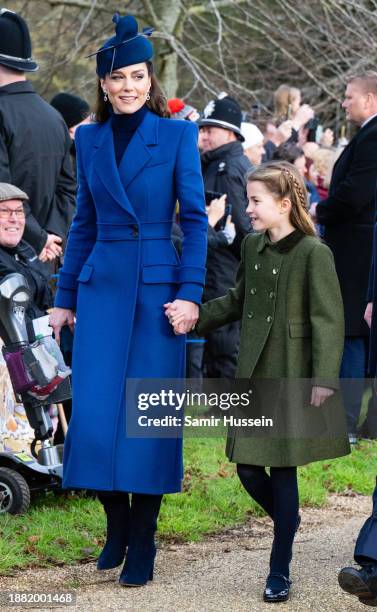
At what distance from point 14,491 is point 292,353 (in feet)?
5.83

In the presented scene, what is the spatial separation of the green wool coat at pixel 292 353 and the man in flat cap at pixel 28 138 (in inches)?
85.0

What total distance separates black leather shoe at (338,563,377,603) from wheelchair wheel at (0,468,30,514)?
1988 millimetres

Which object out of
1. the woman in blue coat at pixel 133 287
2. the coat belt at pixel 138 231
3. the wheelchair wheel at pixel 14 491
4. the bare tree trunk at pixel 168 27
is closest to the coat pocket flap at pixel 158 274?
the woman in blue coat at pixel 133 287

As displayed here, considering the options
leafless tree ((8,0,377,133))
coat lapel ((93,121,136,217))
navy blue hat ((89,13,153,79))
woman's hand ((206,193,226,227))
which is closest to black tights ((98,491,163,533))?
coat lapel ((93,121,136,217))

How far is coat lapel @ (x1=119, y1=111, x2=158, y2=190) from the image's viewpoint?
4.93 metres

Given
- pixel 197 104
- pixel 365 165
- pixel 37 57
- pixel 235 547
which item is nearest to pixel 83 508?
pixel 235 547

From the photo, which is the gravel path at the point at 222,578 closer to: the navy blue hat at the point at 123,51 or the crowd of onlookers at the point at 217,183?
the crowd of onlookers at the point at 217,183

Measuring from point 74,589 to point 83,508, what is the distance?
1.29 metres

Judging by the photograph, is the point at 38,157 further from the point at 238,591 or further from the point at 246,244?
the point at 238,591

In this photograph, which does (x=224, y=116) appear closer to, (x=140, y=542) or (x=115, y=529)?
(x=115, y=529)

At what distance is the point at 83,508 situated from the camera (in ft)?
20.4

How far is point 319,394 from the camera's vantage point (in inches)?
187

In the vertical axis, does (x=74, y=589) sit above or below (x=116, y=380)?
below

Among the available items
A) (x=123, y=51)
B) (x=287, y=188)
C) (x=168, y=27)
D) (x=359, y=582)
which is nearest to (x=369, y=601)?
(x=359, y=582)
